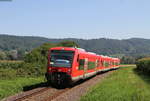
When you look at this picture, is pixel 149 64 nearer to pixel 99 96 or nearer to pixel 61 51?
pixel 61 51

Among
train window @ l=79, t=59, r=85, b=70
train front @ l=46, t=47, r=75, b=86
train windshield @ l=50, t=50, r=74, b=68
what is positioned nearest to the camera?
train front @ l=46, t=47, r=75, b=86

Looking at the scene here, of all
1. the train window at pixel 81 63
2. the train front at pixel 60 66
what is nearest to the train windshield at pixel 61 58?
the train front at pixel 60 66

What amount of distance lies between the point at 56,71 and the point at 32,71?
15.6 meters

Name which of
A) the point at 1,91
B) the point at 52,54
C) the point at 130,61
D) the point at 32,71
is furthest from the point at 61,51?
the point at 130,61

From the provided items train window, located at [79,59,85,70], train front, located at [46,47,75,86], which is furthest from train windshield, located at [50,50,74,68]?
train window, located at [79,59,85,70]

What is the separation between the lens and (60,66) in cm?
2181

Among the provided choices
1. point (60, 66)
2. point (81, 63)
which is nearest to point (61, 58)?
point (60, 66)

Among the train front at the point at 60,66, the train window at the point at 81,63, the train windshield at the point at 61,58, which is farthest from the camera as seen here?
the train window at the point at 81,63

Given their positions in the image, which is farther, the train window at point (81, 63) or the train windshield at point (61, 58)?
the train window at point (81, 63)

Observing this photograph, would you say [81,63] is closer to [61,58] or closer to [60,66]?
[61,58]

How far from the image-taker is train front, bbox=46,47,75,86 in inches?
855

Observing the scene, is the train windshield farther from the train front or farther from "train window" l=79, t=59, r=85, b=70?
"train window" l=79, t=59, r=85, b=70

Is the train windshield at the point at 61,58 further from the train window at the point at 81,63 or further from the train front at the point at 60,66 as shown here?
the train window at the point at 81,63

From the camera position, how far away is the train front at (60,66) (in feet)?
71.3
